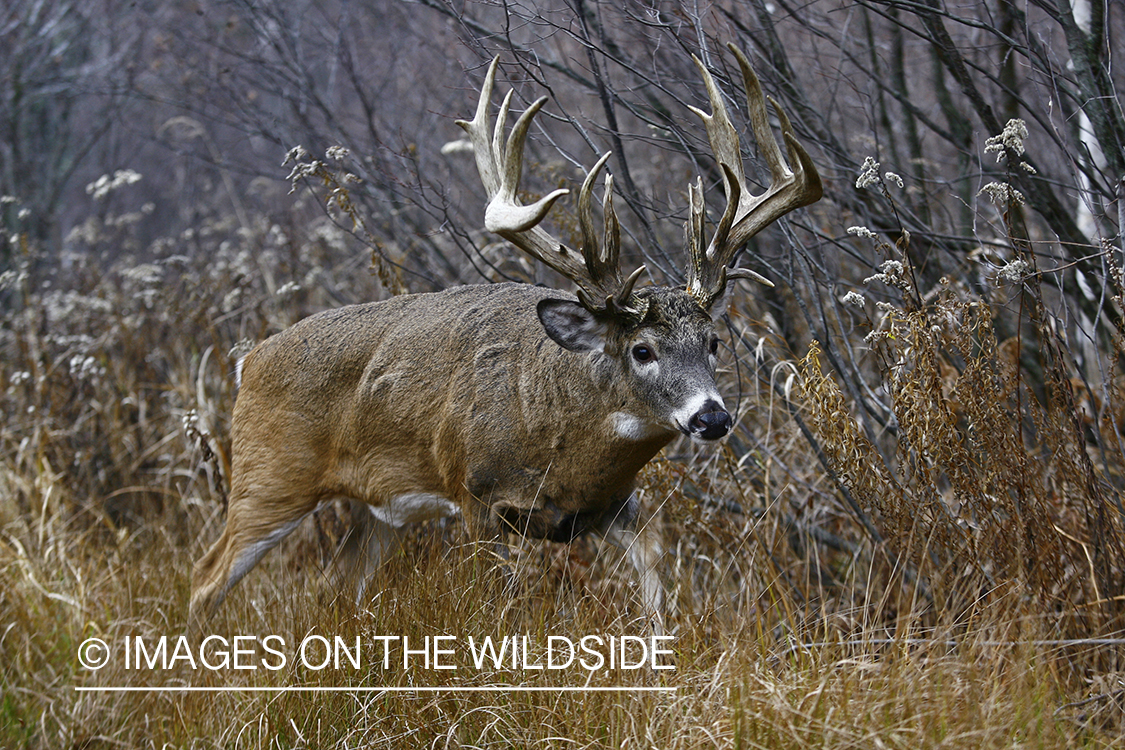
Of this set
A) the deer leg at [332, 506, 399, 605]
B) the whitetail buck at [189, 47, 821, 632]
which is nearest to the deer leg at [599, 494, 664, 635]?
the whitetail buck at [189, 47, 821, 632]

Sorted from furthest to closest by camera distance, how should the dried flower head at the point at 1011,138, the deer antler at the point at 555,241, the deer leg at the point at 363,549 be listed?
the deer leg at the point at 363,549 < the deer antler at the point at 555,241 < the dried flower head at the point at 1011,138

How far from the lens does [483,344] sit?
4.41m

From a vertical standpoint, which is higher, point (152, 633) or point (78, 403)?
point (78, 403)

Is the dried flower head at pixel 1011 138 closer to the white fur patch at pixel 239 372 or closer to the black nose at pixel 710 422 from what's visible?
the black nose at pixel 710 422

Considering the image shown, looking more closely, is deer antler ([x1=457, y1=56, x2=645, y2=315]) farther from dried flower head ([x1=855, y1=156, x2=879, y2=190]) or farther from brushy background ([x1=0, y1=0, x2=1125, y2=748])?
dried flower head ([x1=855, y1=156, x2=879, y2=190])

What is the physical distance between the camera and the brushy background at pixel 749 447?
3.38 metres

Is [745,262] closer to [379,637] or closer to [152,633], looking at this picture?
[379,637]

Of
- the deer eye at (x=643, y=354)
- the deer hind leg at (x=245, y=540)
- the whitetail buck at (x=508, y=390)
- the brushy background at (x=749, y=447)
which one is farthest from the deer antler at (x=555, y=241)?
the deer hind leg at (x=245, y=540)

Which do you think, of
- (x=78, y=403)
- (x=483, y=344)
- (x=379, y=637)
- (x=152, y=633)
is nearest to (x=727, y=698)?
(x=379, y=637)

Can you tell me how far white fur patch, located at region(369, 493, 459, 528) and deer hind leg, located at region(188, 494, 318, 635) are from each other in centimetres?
42

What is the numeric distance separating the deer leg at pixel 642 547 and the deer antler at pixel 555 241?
2.88 ft

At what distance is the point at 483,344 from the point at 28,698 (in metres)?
2.72

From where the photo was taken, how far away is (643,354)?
3861 millimetres

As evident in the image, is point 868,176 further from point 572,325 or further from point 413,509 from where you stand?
point 413,509
